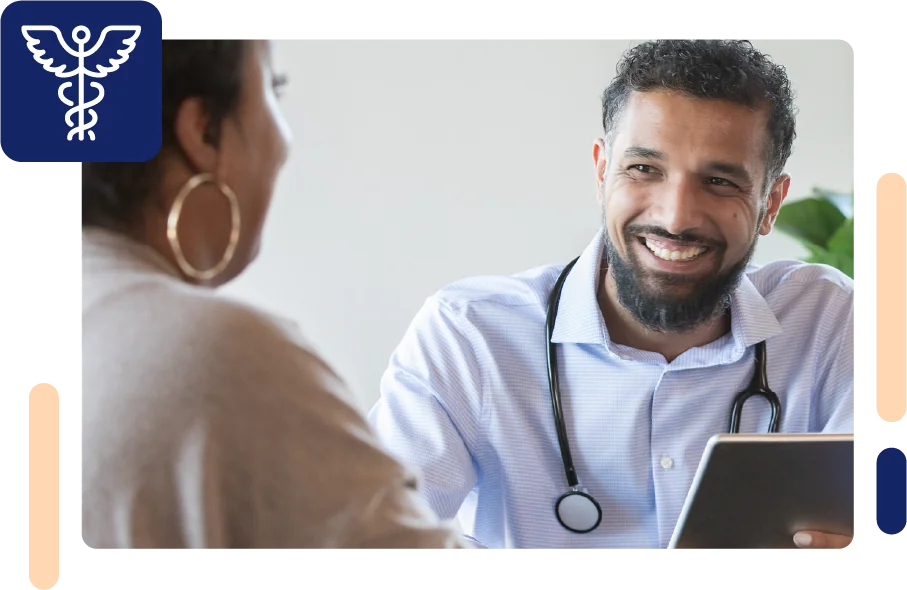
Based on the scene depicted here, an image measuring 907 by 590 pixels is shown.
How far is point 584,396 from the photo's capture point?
154 cm

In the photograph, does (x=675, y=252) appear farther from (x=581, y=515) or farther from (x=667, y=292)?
(x=581, y=515)

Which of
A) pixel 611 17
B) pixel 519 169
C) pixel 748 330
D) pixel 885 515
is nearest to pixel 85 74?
pixel 519 169

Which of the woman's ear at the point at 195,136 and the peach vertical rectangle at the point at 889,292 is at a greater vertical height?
the woman's ear at the point at 195,136

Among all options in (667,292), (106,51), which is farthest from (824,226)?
(106,51)

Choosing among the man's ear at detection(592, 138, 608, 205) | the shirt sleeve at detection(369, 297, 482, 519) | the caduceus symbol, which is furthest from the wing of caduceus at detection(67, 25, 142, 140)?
the man's ear at detection(592, 138, 608, 205)

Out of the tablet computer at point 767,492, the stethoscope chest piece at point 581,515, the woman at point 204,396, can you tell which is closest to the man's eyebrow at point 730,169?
the tablet computer at point 767,492

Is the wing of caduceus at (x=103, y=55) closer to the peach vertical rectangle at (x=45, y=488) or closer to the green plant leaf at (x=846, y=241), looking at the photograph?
the peach vertical rectangle at (x=45, y=488)

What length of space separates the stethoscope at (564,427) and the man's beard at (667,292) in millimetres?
82

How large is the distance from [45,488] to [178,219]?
1.59ft

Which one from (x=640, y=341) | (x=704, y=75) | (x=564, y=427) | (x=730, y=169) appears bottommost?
(x=564, y=427)

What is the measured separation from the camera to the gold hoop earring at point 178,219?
1249 mm

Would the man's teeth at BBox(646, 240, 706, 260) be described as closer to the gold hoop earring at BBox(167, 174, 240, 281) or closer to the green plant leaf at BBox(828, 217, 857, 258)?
the green plant leaf at BBox(828, 217, 857, 258)

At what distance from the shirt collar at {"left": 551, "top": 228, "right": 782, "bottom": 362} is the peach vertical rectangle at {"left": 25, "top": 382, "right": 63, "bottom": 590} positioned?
76 cm
